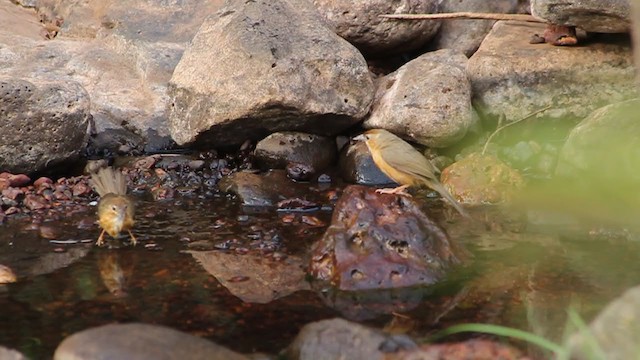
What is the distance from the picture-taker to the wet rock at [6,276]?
630cm

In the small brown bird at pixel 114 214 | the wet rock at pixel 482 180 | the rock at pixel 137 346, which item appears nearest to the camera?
the rock at pixel 137 346

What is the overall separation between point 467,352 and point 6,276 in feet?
11.2

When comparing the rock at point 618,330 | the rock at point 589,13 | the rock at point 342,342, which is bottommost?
the rock at point 589,13

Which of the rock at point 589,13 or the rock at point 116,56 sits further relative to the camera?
the rock at point 116,56

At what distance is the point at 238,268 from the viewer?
6660 mm

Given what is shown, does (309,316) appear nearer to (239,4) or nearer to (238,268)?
(238,268)

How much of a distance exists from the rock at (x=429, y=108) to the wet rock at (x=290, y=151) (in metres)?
0.57

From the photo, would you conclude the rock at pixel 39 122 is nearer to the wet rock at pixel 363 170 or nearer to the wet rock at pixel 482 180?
the wet rock at pixel 363 170

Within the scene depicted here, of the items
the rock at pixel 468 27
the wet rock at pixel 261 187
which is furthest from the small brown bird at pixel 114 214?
the rock at pixel 468 27

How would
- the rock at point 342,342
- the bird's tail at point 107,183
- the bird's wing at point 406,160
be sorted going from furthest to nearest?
the bird's tail at point 107,183 < the bird's wing at point 406,160 < the rock at point 342,342

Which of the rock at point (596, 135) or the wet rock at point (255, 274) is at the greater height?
the wet rock at point (255, 274)

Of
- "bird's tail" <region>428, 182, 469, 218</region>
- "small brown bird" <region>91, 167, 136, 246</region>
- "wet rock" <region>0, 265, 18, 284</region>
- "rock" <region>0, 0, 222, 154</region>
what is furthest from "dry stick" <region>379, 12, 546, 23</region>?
"wet rock" <region>0, 265, 18, 284</region>

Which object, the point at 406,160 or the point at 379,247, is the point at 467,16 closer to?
the point at 406,160

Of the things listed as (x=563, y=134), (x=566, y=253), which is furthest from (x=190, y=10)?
(x=566, y=253)
